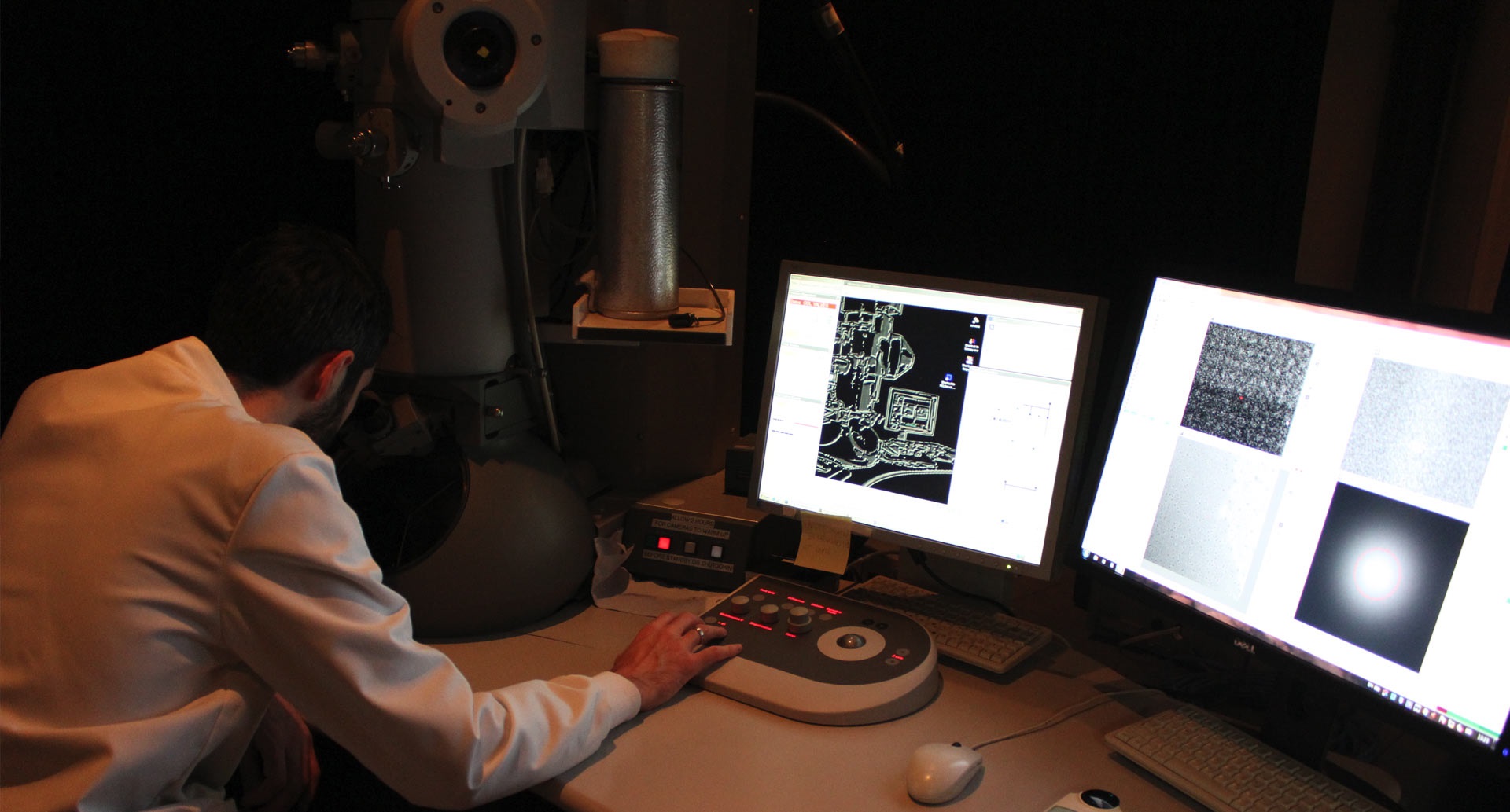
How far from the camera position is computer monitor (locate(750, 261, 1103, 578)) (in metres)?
1.34

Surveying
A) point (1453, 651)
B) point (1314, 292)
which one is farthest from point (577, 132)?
point (1453, 651)

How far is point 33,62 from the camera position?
1668mm

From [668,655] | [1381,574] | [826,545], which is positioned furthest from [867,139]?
[1381,574]

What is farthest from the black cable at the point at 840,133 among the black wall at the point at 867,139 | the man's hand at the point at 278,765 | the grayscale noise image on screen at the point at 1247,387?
the man's hand at the point at 278,765

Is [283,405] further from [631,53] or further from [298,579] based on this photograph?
[631,53]

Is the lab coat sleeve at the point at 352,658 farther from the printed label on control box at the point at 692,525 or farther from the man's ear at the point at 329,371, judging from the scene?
the printed label on control box at the point at 692,525

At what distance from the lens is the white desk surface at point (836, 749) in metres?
1.09

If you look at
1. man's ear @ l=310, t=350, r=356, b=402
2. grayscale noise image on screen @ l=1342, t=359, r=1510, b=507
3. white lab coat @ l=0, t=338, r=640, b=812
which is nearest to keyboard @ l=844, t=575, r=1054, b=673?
grayscale noise image on screen @ l=1342, t=359, r=1510, b=507

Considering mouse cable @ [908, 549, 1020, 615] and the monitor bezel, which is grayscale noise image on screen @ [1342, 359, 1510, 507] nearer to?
the monitor bezel

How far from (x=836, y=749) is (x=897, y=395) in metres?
0.49

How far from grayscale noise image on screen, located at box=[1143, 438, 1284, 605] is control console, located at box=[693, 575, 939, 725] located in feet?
1.08

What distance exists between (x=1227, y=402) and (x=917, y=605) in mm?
530

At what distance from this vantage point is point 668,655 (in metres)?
1.29

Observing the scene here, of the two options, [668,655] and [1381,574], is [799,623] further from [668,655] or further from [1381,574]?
[1381,574]
